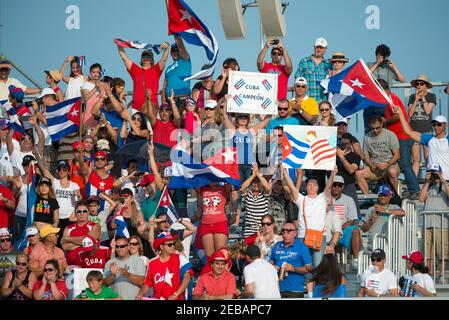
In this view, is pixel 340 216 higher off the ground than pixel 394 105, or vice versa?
pixel 394 105

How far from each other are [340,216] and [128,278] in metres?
3.16

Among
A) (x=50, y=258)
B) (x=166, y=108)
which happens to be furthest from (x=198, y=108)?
(x=50, y=258)

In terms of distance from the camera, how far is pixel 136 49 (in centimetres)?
2125

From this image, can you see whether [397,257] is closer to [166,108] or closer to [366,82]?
→ [366,82]

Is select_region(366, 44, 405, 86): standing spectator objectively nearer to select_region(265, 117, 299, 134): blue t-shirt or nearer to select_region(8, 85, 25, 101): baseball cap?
Answer: select_region(265, 117, 299, 134): blue t-shirt

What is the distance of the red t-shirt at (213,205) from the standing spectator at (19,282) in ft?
8.13

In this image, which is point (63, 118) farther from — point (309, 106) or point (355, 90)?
point (355, 90)

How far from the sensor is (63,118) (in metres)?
21.0

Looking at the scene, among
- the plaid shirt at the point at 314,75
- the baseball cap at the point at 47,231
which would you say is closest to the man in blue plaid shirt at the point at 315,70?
the plaid shirt at the point at 314,75

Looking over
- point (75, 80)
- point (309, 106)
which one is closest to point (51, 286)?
point (309, 106)

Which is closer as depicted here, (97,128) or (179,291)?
(179,291)
